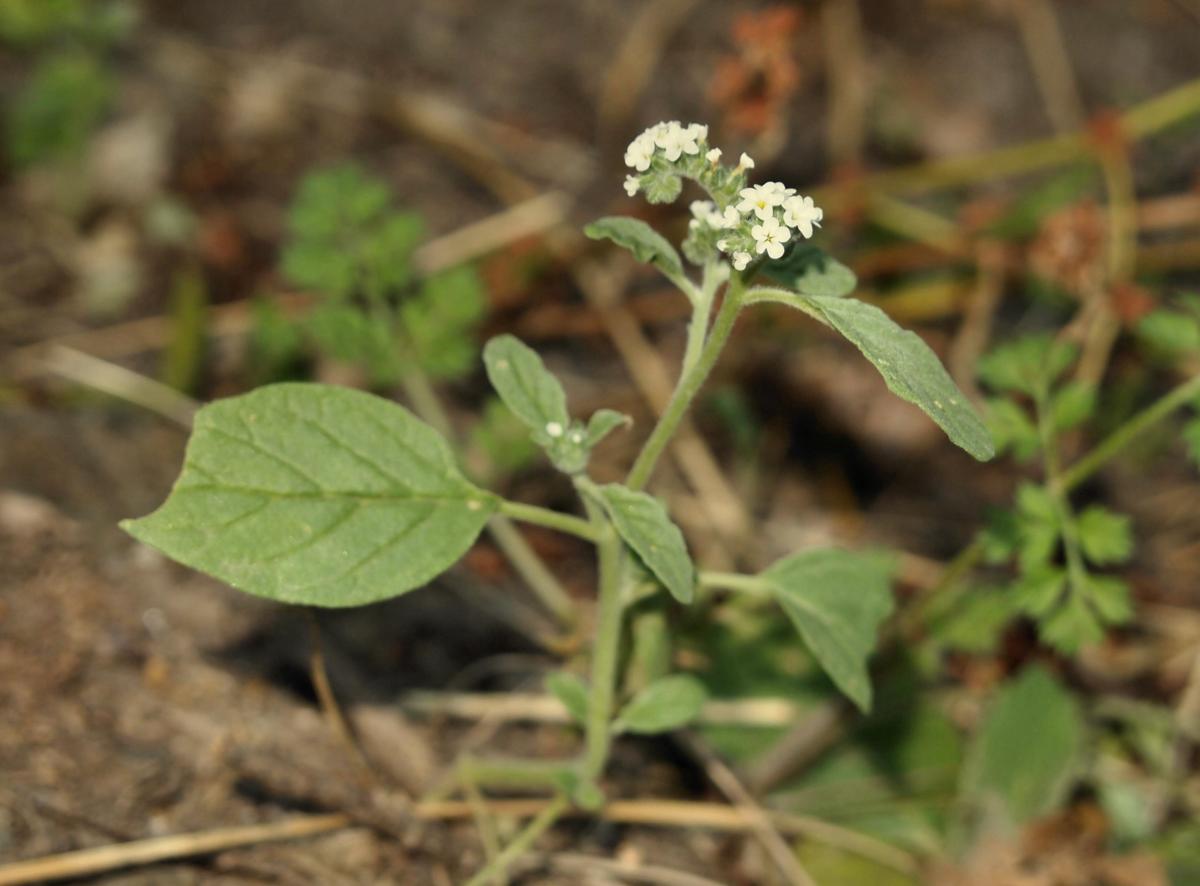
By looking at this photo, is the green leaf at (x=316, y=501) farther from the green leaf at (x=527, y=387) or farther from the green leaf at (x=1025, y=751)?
the green leaf at (x=1025, y=751)

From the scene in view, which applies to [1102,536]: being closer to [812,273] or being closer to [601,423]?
[812,273]

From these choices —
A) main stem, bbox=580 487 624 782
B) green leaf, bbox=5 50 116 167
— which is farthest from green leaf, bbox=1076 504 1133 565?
green leaf, bbox=5 50 116 167

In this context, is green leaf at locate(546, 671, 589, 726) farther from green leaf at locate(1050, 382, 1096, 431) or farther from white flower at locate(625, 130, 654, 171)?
green leaf at locate(1050, 382, 1096, 431)

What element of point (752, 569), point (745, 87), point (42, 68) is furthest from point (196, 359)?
point (745, 87)

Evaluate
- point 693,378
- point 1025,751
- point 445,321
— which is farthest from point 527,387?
point 1025,751

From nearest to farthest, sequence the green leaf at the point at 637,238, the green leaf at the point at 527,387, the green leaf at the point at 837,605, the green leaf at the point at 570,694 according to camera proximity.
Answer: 1. the green leaf at the point at 637,238
2. the green leaf at the point at 527,387
3. the green leaf at the point at 837,605
4. the green leaf at the point at 570,694

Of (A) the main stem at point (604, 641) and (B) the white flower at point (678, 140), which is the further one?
(A) the main stem at point (604, 641)

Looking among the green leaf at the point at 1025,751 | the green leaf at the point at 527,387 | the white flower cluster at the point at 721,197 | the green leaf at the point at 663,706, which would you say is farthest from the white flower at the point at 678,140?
the green leaf at the point at 1025,751
